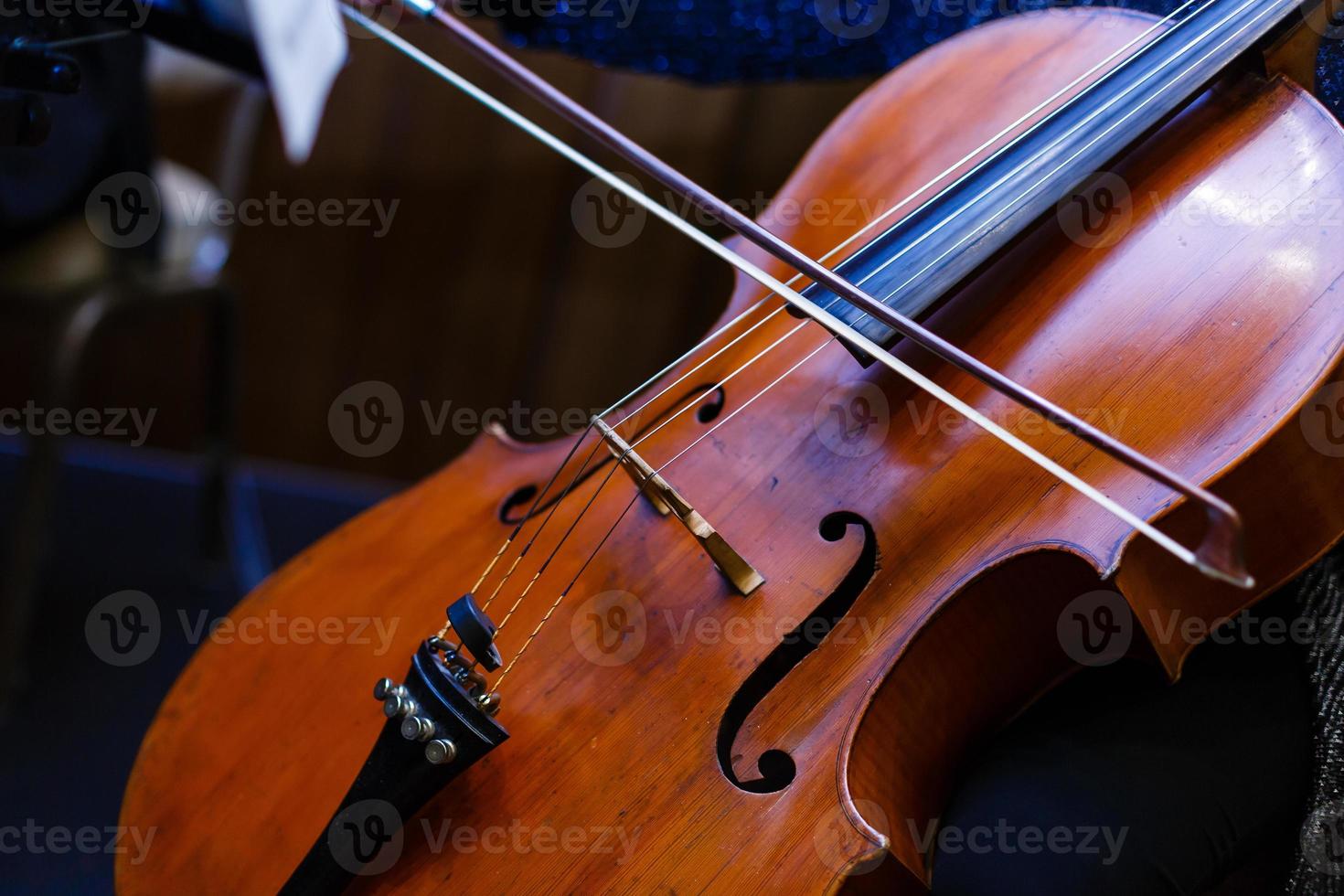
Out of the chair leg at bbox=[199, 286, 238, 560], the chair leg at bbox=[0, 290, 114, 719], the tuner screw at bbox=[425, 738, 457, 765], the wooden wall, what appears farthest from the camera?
the wooden wall

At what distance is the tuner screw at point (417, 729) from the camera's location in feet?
1.68

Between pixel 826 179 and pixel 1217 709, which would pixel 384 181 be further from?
pixel 1217 709

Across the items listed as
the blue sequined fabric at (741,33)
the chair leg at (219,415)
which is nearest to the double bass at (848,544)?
the blue sequined fabric at (741,33)

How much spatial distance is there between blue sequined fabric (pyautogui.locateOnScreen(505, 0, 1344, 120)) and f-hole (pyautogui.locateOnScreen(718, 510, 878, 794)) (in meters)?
0.58

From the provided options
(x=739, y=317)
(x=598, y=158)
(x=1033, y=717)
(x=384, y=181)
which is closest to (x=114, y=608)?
(x=384, y=181)

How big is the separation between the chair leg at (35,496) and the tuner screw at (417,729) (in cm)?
84

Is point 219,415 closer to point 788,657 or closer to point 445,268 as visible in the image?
point 445,268

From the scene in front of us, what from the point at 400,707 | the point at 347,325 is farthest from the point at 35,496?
the point at 400,707

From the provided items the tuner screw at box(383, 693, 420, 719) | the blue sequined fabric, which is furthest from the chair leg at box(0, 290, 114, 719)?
the tuner screw at box(383, 693, 420, 719)

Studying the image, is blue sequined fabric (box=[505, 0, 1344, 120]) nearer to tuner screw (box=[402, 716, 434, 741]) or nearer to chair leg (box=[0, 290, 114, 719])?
chair leg (box=[0, 290, 114, 719])

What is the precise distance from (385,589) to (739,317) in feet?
1.01

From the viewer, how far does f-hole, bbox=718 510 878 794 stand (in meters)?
0.53

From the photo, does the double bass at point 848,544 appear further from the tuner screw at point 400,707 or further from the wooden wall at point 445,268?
the wooden wall at point 445,268

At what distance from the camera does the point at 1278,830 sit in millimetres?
628
